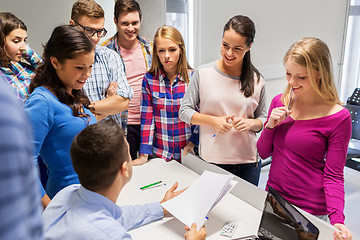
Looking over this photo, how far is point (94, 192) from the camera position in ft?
3.24

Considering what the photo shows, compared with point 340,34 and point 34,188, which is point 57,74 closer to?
point 34,188

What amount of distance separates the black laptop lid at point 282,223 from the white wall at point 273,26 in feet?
6.87

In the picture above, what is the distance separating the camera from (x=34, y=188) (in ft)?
1.17

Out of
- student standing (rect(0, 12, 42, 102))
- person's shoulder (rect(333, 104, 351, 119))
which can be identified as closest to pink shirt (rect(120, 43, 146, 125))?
student standing (rect(0, 12, 42, 102))

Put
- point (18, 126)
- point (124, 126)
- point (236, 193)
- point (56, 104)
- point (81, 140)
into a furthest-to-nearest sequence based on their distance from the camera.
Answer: point (124, 126), point (236, 193), point (56, 104), point (81, 140), point (18, 126)

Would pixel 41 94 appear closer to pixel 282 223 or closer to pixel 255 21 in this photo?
pixel 282 223

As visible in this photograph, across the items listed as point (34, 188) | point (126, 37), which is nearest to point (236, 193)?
point (34, 188)

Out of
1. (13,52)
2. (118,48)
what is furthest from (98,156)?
(118,48)

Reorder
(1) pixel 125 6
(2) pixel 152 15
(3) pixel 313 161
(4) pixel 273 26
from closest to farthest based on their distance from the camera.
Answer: (3) pixel 313 161
(1) pixel 125 6
(2) pixel 152 15
(4) pixel 273 26

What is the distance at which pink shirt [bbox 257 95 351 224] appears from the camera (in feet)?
4.15

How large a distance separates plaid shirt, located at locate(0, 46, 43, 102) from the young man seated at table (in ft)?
3.62

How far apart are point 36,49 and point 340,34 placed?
154 inches

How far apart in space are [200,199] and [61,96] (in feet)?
2.42

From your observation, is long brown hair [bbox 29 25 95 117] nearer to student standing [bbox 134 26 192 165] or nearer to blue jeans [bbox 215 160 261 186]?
student standing [bbox 134 26 192 165]
